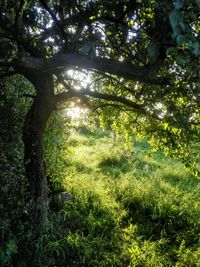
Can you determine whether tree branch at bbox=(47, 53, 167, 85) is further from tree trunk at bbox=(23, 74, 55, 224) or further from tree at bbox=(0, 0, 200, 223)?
tree trunk at bbox=(23, 74, 55, 224)

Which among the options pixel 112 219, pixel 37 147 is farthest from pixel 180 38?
pixel 112 219

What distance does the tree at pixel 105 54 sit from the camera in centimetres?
390

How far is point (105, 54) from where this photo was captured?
5617 millimetres

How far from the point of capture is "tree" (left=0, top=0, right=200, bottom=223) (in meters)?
3.90

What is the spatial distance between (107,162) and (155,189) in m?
4.01

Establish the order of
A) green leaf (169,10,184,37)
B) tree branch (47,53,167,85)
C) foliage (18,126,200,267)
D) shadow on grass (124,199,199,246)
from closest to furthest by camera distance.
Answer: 1. green leaf (169,10,184,37)
2. tree branch (47,53,167,85)
3. foliage (18,126,200,267)
4. shadow on grass (124,199,199,246)

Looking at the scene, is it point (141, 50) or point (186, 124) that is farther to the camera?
point (186, 124)

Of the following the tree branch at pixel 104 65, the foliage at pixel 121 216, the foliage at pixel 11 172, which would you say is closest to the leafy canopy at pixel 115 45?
the tree branch at pixel 104 65

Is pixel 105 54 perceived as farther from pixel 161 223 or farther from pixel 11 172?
pixel 161 223

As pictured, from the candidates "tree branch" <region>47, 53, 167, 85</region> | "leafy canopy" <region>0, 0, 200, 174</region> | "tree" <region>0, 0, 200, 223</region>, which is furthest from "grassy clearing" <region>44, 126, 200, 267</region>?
"tree branch" <region>47, 53, 167, 85</region>

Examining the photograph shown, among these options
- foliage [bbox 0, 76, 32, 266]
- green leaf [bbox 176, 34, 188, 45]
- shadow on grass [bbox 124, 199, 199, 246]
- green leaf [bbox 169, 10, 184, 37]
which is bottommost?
shadow on grass [bbox 124, 199, 199, 246]

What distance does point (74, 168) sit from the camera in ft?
44.9

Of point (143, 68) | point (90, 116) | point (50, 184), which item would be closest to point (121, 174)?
point (50, 184)

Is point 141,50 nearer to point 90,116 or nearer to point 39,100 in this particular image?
point 39,100
